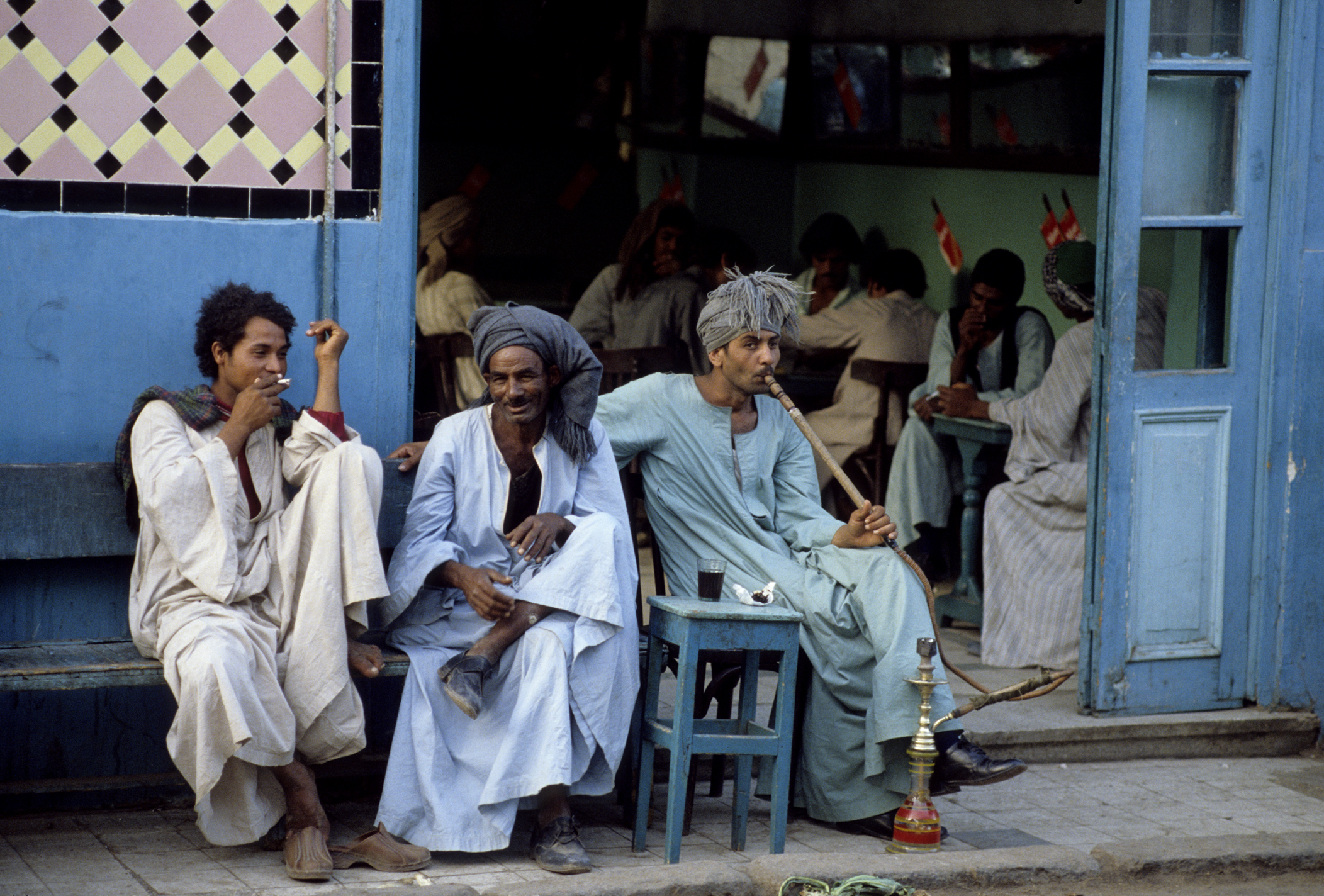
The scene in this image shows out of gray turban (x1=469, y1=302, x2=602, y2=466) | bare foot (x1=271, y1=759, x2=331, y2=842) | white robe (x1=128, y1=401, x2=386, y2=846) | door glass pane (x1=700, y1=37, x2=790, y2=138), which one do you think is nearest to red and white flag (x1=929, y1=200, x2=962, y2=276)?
door glass pane (x1=700, y1=37, x2=790, y2=138)

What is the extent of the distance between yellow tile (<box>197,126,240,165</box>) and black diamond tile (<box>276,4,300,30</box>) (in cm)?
33

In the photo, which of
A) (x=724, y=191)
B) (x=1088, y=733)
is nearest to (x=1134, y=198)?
(x=1088, y=733)

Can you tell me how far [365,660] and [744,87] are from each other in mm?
7263

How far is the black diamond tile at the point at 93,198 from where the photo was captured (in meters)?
4.32

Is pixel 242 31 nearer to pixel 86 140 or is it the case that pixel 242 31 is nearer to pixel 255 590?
pixel 86 140

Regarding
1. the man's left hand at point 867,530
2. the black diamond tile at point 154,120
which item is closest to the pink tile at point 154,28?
the black diamond tile at point 154,120

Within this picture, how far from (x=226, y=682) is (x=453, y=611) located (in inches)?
27.6

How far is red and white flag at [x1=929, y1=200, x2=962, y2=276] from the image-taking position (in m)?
9.12

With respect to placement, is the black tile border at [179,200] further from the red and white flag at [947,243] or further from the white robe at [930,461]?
the red and white flag at [947,243]

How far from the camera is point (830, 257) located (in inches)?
335

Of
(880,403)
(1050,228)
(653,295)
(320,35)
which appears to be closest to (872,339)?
(880,403)

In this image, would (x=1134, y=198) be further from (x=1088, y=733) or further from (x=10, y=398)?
(x=10, y=398)

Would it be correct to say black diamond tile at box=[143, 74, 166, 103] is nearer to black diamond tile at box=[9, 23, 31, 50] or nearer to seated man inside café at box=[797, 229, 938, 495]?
black diamond tile at box=[9, 23, 31, 50]

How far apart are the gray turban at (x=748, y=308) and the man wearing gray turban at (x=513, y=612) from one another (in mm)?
470
